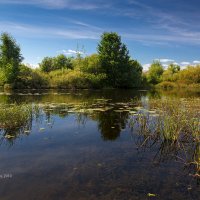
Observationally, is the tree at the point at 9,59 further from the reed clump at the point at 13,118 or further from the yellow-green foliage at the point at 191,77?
the yellow-green foliage at the point at 191,77

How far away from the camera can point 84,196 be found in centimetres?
487

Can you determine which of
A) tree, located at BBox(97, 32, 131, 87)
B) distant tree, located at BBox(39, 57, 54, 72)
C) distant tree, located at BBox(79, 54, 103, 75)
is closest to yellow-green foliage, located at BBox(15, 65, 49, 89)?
distant tree, located at BBox(79, 54, 103, 75)

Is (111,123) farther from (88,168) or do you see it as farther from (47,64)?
(47,64)

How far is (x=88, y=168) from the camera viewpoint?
6375 millimetres

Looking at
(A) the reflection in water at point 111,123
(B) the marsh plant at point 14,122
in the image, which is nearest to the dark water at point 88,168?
(A) the reflection in water at point 111,123

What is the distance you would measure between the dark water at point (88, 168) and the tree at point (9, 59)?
119 feet

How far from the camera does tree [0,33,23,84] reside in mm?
43594

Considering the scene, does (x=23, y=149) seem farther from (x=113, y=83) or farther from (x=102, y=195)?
Result: (x=113, y=83)

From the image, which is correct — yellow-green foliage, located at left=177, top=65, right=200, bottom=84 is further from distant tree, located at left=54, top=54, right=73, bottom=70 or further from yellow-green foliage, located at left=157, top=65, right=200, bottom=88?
distant tree, located at left=54, top=54, right=73, bottom=70

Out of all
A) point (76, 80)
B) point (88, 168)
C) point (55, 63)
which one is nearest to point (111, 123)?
point (88, 168)

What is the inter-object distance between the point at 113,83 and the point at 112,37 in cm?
978

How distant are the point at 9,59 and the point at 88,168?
44973mm

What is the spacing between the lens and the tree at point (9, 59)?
43594 mm

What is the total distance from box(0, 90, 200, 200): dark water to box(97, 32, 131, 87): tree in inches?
1605
